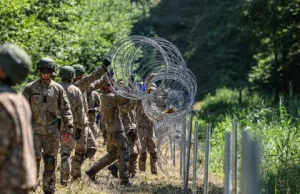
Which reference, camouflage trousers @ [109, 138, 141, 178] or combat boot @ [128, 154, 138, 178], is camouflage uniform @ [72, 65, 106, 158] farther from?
combat boot @ [128, 154, 138, 178]

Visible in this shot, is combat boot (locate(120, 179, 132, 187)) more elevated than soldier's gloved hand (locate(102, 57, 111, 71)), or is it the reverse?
soldier's gloved hand (locate(102, 57, 111, 71))

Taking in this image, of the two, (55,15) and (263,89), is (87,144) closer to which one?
(55,15)

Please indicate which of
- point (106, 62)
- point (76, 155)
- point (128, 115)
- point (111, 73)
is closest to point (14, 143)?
point (106, 62)

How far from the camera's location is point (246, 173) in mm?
4965

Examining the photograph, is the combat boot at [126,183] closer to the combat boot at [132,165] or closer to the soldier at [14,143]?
the combat boot at [132,165]

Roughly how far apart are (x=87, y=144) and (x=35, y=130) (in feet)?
11.7

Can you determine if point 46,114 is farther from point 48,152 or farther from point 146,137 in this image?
point 146,137

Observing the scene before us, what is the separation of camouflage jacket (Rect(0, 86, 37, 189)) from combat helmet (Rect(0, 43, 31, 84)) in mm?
182

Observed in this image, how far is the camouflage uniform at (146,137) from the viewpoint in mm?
16641

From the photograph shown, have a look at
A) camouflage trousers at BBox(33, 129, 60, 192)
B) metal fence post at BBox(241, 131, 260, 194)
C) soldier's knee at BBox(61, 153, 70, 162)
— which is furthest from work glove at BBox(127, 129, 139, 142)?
metal fence post at BBox(241, 131, 260, 194)

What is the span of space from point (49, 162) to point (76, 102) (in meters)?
1.84

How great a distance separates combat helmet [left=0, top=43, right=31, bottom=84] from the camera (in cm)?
596

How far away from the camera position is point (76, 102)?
1252 cm

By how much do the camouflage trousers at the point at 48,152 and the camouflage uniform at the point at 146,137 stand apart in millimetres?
5758
